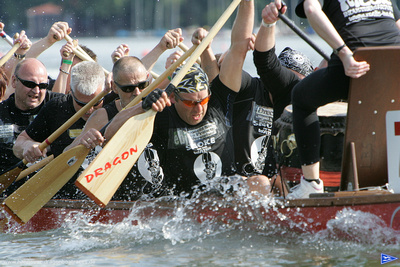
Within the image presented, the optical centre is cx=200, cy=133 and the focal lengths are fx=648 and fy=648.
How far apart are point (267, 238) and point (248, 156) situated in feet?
2.71

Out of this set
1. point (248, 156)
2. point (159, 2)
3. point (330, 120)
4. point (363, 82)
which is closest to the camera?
point (363, 82)

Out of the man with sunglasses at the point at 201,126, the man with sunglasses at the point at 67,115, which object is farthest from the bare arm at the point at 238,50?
the man with sunglasses at the point at 67,115

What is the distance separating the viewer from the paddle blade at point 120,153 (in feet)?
15.1

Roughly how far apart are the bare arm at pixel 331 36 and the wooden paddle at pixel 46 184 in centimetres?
158

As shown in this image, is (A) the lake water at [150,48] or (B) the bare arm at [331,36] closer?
(B) the bare arm at [331,36]

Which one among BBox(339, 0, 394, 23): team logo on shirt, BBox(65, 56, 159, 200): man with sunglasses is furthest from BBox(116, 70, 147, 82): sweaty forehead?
BBox(339, 0, 394, 23): team logo on shirt

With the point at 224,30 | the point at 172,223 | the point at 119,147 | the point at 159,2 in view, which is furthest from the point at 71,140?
the point at 159,2

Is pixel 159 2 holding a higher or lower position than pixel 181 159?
higher

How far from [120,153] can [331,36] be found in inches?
70.2

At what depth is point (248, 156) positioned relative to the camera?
518cm

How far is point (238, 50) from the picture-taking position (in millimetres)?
5008

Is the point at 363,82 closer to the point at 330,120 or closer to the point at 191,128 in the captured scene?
the point at 330,120

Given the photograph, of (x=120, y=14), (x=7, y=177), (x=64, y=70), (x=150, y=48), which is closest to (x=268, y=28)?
(x=7, y=177)

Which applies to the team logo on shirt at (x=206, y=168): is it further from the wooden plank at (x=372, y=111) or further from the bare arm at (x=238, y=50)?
the wooden plank at (x=372, y=111)
